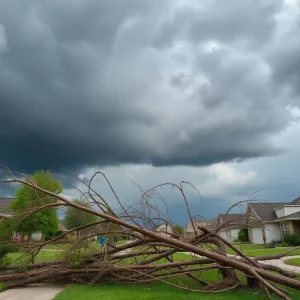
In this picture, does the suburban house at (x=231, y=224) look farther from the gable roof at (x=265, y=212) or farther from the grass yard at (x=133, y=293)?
the gable roof at (x=265, y=212)

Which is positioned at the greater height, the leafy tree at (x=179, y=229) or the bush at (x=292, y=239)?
the bush at (x=292, y=239)

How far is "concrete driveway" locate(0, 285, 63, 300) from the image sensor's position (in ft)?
24.6

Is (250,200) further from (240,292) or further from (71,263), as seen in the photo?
(71,263)

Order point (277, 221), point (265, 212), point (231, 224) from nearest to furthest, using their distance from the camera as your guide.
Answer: point (231, 224) → point (277, 221) → point (265, 212)

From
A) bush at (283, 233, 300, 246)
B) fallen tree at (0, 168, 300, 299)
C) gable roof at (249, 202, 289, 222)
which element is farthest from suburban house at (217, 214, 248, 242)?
gable roof at (249, 202, 289, 222)

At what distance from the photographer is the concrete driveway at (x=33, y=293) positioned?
295 inches

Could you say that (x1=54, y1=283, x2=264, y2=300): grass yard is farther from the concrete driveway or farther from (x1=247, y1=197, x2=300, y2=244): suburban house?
(x1=247, y1=197, x2=300, y2=244): suburban house

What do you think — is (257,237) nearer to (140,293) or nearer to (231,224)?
(231,224)

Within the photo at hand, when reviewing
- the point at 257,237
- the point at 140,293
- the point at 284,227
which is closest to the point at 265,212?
the point at 257,237

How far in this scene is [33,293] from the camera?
8055mm

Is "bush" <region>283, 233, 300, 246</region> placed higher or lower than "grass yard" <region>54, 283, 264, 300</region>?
higher

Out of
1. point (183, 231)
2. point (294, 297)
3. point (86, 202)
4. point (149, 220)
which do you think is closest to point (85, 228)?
point (86, 202)

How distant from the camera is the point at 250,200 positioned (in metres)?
7.82

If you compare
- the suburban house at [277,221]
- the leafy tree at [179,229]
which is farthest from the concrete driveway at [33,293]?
the suburban house at [277,221]
